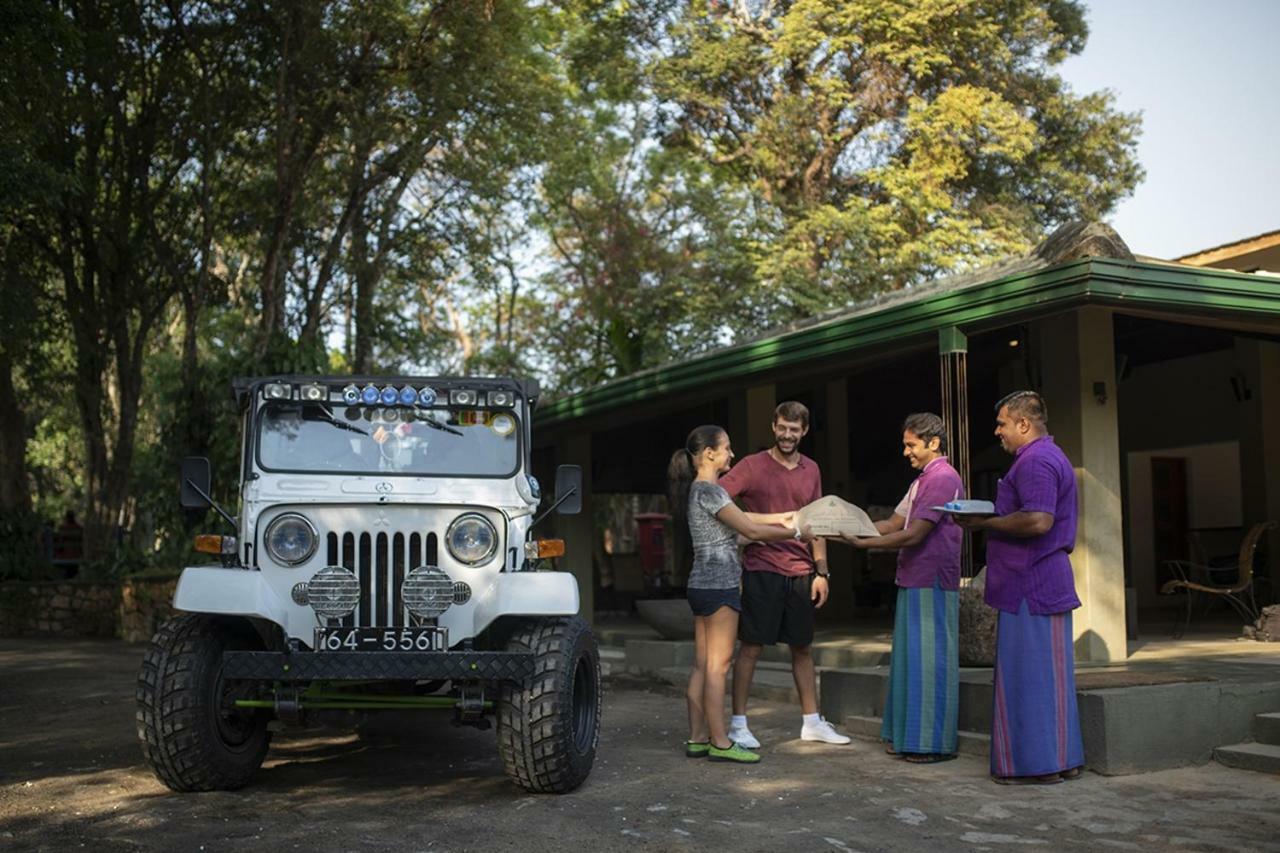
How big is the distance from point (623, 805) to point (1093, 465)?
5259 mm

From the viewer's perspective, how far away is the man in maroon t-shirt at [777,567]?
738cm

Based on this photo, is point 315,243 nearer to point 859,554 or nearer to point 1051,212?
point 859,554

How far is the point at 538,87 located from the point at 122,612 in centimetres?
1013

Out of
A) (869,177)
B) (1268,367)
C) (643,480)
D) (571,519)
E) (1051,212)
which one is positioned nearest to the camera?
(1268,367)

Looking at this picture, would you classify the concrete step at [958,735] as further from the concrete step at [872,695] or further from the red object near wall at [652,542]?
the red object near wall at [652,542]

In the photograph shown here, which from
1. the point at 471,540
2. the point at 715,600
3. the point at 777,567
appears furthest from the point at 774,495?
the point at 471,540

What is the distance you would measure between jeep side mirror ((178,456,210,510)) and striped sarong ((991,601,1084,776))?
4.10 meters

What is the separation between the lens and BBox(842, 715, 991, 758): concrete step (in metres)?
7.34

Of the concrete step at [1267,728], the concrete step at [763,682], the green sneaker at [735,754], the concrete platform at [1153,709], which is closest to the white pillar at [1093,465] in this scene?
the concrete platform at [1153,709]

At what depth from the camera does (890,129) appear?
26.8 metres

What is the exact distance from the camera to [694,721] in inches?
295

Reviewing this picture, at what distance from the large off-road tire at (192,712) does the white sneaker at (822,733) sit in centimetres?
309

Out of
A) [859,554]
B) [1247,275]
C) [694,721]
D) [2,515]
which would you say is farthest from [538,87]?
[694,721]

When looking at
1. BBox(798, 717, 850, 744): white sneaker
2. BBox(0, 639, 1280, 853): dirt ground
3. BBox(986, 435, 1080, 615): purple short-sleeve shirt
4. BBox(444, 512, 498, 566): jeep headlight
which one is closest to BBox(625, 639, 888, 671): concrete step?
BBox(0, 639, 1280, 853): dirt ground
